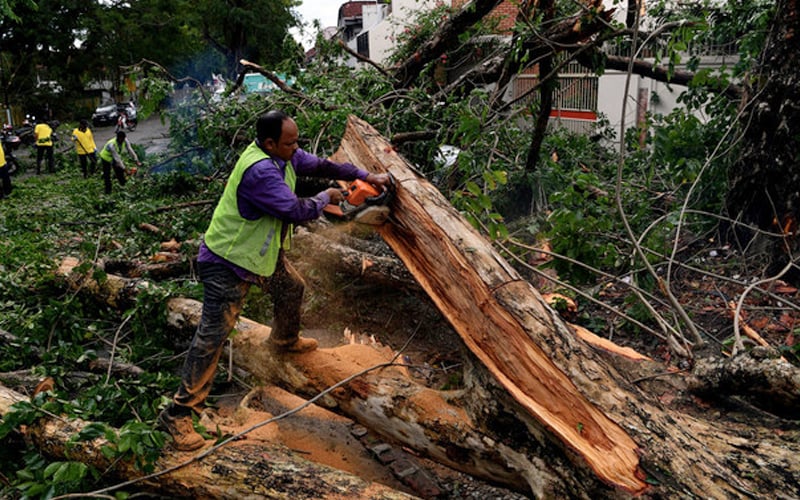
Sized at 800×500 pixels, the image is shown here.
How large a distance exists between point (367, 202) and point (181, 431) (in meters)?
1.56

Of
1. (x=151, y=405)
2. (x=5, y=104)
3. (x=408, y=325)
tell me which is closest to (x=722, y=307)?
(x=408, y=325)

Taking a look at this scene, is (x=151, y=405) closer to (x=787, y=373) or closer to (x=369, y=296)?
(x=369, y=296)

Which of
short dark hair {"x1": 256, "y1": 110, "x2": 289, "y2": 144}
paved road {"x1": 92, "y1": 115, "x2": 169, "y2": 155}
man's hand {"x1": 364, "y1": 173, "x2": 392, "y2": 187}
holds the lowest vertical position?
paved road {"x1": 92, "y1": 115, "x2": 169, "y2": 155}

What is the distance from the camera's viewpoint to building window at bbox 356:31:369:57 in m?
24.7

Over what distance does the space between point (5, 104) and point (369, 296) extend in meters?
23.2

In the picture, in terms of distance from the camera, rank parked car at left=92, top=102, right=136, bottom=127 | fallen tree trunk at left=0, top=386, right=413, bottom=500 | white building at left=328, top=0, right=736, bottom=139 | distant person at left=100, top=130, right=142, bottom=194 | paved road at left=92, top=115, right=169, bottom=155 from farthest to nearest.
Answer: parked car at left=92, top=102, right=136, bottom=127 < paved road at left=92, top=115, right=169, bottom=155 < distant person at left=100, top=130, right=142, bottom=194 < white building at left=328, top=0, right=736, bottom=139 < fallen tree trunk at left=0, top=386, right=413, bottom=500

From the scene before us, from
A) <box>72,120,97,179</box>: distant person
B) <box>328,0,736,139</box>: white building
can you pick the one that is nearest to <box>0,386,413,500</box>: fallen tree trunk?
<box>328,0,736,139</box>: white building

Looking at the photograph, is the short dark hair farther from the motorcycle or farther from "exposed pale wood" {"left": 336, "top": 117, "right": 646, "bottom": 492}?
the motorcycle

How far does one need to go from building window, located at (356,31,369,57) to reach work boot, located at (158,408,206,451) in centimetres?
2296

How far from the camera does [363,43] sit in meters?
25.9

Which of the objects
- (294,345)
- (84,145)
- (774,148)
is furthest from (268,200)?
(84,145)

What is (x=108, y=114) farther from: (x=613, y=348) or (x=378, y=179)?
(x=613, y=348)

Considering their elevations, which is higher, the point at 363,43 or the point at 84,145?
the point at 363,43

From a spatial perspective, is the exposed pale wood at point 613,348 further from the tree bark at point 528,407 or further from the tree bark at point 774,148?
the tree bark at point 774,148
